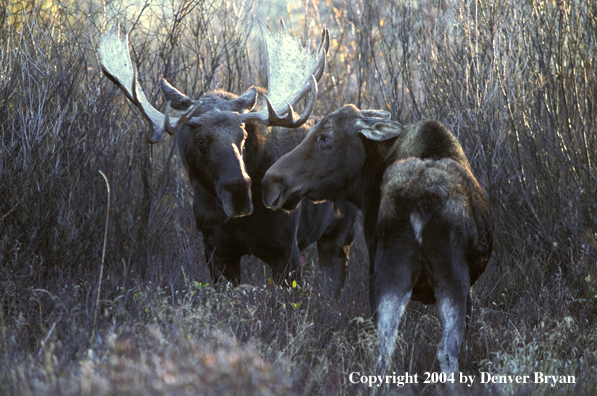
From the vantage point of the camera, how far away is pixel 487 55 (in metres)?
6.20

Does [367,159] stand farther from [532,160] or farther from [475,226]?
[532,160]

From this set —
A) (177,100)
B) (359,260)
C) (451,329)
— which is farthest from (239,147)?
(359,260)

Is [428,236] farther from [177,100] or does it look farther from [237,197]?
[177,100]

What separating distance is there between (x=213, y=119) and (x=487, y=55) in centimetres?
312

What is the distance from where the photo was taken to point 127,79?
545 cm

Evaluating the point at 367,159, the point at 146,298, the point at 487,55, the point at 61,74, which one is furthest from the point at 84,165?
the point at 487,55

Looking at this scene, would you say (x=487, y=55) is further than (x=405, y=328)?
Yes

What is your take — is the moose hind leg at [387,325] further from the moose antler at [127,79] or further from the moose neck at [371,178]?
the moose antler at [127,79]

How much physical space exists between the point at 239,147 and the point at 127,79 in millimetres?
1416

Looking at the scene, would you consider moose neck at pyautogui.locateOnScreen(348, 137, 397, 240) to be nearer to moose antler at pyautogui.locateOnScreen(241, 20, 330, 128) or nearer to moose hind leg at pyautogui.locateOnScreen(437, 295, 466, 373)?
moose hind leg at pyautogui.locateOnScreen(437, 295, 466, 373)

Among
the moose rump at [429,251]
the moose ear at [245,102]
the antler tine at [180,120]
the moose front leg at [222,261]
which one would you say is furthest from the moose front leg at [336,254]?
the moose rump at [429,251]

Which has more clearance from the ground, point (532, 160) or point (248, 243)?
point (532, 160)

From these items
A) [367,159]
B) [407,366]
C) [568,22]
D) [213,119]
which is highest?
[568,22]

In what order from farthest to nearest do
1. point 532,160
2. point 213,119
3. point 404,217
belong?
point 532,160
point 213,119
point 404,217
